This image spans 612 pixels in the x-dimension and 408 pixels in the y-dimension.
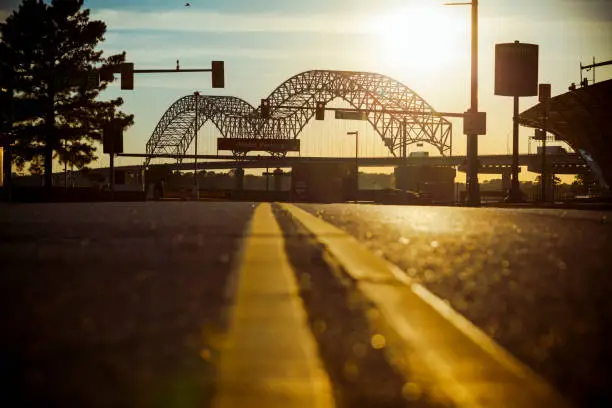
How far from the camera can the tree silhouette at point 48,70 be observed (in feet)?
240

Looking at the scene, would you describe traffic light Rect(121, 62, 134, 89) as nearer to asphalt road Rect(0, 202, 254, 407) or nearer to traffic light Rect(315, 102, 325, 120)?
traffic light Rect(315, 102, 325, 120)

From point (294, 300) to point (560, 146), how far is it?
190 m

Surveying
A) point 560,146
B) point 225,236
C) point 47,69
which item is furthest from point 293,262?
point 560,146

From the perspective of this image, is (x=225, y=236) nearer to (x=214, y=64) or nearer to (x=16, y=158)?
(x=214, y=64)

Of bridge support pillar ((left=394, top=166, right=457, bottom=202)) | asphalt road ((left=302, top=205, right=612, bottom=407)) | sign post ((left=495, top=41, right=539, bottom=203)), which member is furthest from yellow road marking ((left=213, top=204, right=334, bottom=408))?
bridge support pillar ((left=394, top=166, right=457, bottom=202))

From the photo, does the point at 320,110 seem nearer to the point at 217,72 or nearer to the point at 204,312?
the point at 217,72

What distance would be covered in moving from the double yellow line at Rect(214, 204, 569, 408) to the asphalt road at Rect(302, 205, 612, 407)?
16cm

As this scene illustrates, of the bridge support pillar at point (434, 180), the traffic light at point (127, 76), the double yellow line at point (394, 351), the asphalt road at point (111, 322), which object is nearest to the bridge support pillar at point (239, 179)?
the bridge support pillar at point (434, 180)

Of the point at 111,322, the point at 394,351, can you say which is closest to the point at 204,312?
the point at 111,322

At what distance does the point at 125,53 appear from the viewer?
80125 millimetres

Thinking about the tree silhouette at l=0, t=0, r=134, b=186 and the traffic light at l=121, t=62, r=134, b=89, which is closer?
the traffic light at l=121, t=62, r=134, b=89

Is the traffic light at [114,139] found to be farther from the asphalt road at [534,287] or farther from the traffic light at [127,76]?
the asphalt road at [534,287]

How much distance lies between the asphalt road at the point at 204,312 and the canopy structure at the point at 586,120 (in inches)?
2531

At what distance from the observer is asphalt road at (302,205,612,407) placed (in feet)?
13.1
